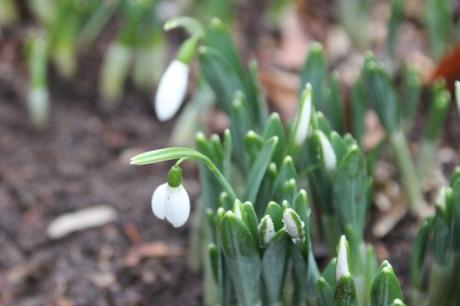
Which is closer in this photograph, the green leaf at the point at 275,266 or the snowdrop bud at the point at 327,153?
the green leaf at the point at 275,266

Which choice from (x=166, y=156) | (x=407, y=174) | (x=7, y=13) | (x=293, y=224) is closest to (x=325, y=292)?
(x=293, y=224)

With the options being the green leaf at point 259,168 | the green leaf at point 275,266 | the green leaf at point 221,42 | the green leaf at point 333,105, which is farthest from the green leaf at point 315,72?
the green leaf at point 275,266

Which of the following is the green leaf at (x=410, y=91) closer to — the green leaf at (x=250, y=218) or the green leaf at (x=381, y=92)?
the green leaf at (x=381, y=92)

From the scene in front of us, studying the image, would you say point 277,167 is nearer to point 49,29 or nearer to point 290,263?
point 290,263

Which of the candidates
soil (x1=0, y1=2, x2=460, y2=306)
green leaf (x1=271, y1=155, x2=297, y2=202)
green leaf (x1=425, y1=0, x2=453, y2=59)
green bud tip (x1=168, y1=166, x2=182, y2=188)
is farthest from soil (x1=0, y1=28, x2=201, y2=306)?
green leaf (x1=425, y1=0, x2=453, y2=59)

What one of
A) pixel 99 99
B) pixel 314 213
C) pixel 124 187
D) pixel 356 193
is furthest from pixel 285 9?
pixel 356 193

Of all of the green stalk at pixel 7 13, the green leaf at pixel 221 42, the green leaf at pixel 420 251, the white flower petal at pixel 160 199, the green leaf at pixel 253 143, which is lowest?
the green leaf at pixel 420 251

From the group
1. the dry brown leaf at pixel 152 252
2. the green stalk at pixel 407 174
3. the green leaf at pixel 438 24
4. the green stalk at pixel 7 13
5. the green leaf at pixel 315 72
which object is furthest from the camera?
the green stalk at pixel 7 13
